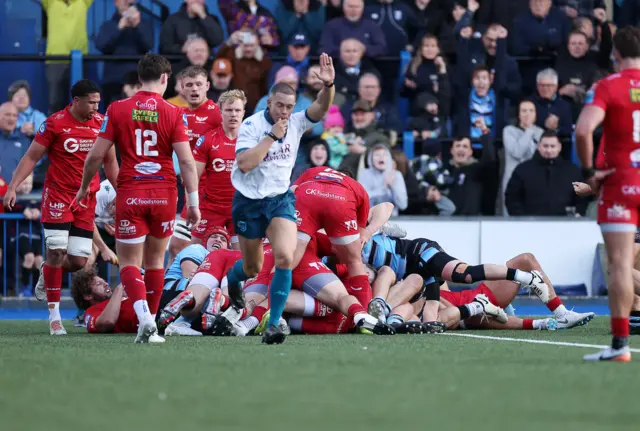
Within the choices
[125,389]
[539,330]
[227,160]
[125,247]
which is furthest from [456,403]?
[227,160]

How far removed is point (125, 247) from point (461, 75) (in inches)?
369

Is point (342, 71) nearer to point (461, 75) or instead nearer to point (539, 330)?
point (461, 75)

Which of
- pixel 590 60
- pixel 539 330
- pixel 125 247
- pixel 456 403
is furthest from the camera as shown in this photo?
pixel 590 60

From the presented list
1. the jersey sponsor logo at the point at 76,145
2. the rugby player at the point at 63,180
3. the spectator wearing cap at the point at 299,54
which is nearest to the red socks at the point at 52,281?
the rugby player at the point at 63,180

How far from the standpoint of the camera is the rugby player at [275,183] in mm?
8719

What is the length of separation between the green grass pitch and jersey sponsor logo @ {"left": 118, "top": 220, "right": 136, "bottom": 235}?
3.63 feet

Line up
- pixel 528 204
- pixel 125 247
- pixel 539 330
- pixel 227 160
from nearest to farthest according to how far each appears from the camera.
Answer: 1. pixel 125 247
2. pixel 539 330
3. pixel 227 160
4. pixel 528 204

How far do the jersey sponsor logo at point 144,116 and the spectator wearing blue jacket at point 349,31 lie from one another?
8715 mm

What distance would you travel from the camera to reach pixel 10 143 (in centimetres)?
1644

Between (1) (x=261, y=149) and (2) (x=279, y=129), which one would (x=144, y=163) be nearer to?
(1) (x=261, y=149)

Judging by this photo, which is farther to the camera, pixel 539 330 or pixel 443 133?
pixel 443 133

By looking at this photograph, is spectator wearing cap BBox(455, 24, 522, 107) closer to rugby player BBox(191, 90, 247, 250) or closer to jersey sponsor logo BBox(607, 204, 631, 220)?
rugby player BBox(191, 90, 247, 250)

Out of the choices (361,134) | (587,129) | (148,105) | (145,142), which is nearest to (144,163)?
(145,142)

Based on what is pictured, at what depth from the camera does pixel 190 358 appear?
7.19 m
